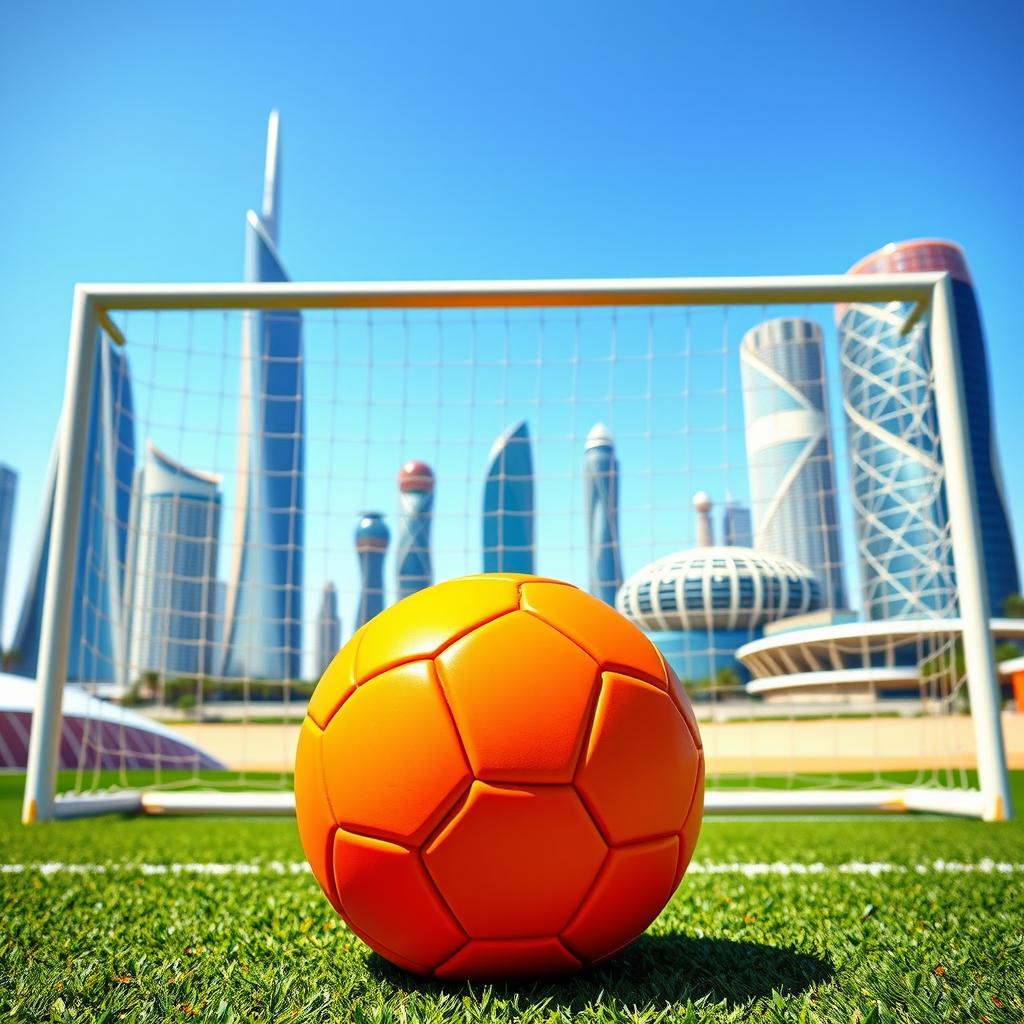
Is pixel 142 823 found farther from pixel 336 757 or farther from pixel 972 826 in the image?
pixel 972 826

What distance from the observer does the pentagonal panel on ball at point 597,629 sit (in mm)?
1645

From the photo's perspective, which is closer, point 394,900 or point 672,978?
point 394,900

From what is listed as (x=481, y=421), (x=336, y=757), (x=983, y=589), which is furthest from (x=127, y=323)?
(x=983, y=589)

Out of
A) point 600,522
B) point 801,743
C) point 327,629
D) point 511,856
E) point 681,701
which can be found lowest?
point 801,743

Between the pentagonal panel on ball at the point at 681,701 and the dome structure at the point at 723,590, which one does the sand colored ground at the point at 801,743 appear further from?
the pentagonal panel on ball at the point at 681,701

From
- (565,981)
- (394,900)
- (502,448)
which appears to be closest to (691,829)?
(565,981)

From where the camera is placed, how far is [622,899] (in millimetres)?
1552

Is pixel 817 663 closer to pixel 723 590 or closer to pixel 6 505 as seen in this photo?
pixel 723 590

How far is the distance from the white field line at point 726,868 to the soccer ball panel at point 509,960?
185 centimetres

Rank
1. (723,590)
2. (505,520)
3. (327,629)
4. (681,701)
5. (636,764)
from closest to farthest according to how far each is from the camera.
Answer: (636,764) → (681,701) → (505,520) → (327,629) → (723,590)

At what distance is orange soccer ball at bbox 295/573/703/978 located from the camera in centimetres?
147

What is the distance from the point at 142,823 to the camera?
5.44m

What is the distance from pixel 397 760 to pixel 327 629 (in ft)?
26.9

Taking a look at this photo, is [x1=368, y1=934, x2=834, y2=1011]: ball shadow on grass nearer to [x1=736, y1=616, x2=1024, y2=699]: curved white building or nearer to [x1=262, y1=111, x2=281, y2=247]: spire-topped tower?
[x1=736, y1=616, x2=1024, y2=699]: curved white building
